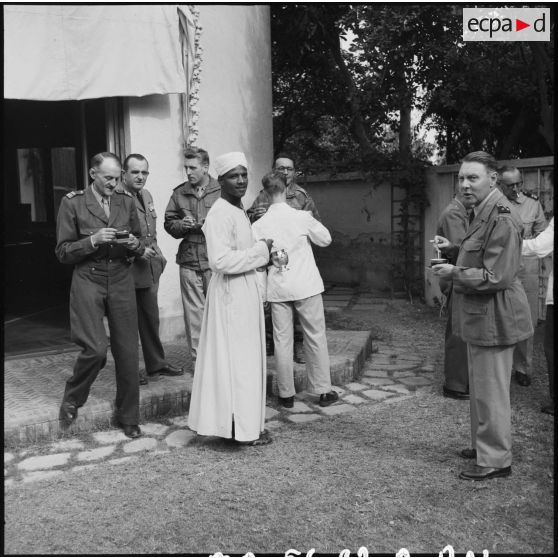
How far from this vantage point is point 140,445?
16.0ft

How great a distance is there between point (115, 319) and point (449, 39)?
263 inches

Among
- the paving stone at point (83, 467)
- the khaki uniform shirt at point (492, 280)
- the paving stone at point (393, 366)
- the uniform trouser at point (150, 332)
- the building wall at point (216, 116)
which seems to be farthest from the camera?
the building wall at point (216, 116)

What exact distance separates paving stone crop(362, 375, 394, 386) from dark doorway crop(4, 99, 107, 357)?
15.6 feet

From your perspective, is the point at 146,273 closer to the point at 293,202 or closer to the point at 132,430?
the point at 132,430

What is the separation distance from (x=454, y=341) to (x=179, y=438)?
7.95 feet

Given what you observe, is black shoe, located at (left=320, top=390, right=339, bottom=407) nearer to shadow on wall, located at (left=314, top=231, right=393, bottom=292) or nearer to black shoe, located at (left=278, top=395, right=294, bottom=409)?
black shoe, located at (left=278, top=395, right=294, bottom=409)

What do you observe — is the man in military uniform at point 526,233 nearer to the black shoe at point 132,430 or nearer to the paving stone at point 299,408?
the paving stone at point 299,408

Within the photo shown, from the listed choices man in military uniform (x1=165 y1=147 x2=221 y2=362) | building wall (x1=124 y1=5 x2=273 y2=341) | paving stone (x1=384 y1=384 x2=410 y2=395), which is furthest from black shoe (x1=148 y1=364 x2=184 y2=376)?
paving stone (x1=384 y1=384 x2=410 y2=395)

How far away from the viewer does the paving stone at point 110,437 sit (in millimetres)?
4953

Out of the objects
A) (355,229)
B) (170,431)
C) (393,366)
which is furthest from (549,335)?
(355,229)

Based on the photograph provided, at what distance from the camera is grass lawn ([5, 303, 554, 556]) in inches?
136

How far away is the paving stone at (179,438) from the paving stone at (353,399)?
1.45 m

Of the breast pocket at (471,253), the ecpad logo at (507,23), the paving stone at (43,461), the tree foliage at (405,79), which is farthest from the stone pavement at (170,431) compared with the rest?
the tree foliage at (405,79)

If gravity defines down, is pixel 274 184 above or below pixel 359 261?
above
